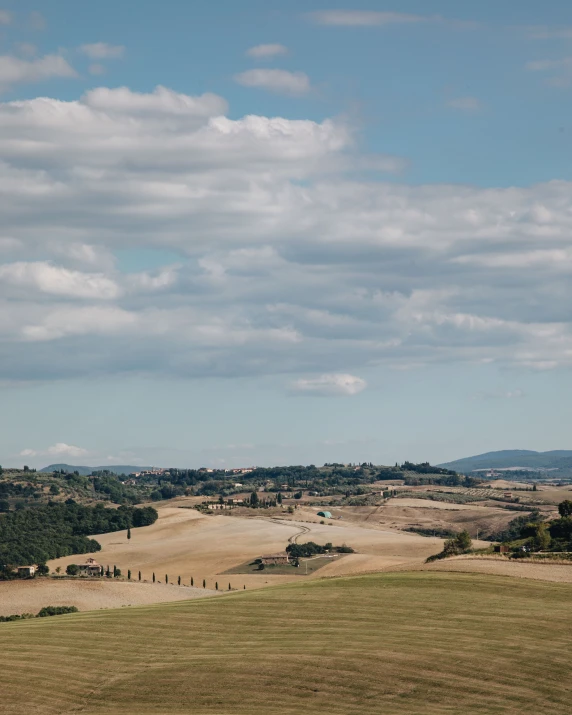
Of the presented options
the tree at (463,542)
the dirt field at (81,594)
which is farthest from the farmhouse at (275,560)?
the tree at (463,542)

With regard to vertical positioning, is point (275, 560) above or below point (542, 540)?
below

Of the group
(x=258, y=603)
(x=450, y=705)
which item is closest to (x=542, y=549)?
(x=258, y=603)

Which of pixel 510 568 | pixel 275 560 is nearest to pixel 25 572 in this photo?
pixel 275 560

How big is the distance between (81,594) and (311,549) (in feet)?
240

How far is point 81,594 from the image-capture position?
118438mm

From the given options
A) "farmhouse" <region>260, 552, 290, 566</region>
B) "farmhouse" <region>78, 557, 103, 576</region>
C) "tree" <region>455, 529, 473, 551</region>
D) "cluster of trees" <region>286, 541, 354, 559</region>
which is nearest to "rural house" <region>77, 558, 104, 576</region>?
"farmhouse" <region>78, 557, 103, 576</region>

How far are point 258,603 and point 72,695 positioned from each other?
25.0 m

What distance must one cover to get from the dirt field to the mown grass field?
1116 inches

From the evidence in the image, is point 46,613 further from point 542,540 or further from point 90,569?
point 90,569

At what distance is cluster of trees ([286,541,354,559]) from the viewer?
183m

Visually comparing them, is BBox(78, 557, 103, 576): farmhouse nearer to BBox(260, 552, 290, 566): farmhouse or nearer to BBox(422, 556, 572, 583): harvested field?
BBox(260, 552, 290, 566): farmhouse

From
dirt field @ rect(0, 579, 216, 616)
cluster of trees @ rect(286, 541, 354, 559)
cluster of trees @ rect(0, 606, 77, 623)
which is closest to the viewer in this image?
cluster of trees @ rect(0, 606, 77, 623)

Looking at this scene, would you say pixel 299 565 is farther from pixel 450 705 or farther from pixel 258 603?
pixel 450 705

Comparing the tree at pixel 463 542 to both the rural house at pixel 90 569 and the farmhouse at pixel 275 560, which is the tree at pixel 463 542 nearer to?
the farmhouse at pixel 275 560
